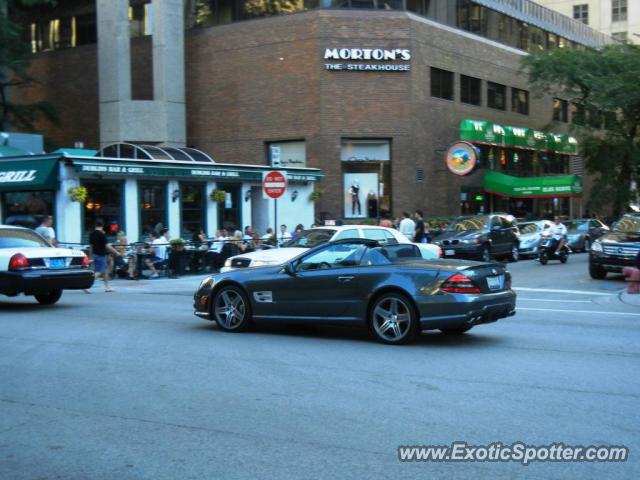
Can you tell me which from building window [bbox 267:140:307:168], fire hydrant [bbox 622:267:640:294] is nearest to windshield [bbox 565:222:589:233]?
building window [bbox 267:140:307:168]

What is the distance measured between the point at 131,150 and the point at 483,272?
69.9 ft

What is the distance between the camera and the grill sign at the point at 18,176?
923 inches

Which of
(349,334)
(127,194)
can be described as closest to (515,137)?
(127,194)

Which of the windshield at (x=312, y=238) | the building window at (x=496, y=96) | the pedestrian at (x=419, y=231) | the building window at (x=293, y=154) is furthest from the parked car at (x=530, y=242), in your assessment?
the windshield at (x=312, y=238)

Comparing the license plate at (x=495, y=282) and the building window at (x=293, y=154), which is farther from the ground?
the building window at (x=293, y=154)

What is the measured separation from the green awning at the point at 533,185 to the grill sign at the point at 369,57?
8.70 meters

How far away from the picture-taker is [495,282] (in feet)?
34.2

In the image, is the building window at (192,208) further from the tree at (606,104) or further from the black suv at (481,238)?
the tree at (606,104)

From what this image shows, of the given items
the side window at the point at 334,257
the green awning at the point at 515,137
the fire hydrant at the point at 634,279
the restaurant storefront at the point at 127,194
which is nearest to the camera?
the side window at the point at 334,257

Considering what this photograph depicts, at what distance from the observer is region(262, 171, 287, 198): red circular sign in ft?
69.3

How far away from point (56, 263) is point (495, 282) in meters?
8.45

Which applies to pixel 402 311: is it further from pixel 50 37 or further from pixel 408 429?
pixel 50 37

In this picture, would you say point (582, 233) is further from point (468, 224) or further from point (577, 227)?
point (468, 224)

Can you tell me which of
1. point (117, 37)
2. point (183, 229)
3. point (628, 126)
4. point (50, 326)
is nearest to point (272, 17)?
point (117, 37)
